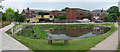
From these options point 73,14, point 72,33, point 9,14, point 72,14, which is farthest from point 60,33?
point 9,14

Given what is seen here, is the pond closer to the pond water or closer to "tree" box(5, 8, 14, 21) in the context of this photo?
the pond water

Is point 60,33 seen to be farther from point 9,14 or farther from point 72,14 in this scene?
point 9,14

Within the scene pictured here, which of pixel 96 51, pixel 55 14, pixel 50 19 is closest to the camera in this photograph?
pixel 96 51

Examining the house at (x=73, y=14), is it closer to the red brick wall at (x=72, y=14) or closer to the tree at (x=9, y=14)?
the red brick wall at (x=72, y=14)

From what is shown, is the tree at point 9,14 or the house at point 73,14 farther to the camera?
the tree at point 9,14

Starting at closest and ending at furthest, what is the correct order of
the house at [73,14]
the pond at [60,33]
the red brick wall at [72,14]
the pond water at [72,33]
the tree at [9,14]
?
the pond at [60,33] → the pond water at [72,33] → the house at [73,14] → the red brick wall at [72,14] → the tree at [9,14]

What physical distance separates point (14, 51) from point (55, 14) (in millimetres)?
60160

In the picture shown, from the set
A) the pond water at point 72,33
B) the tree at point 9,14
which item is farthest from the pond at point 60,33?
the tree at point 9,14

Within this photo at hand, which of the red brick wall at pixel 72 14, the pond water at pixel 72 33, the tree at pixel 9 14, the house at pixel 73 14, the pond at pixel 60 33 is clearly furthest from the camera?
the tree at pixel 9 14

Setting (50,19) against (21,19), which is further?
(50,19)

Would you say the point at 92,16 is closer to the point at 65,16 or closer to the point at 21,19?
the point at 65,16

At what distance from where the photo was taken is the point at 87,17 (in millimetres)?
64625

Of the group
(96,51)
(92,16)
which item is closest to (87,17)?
(92,16)

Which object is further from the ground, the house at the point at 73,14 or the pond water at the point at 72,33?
the house at the point at 73,14
